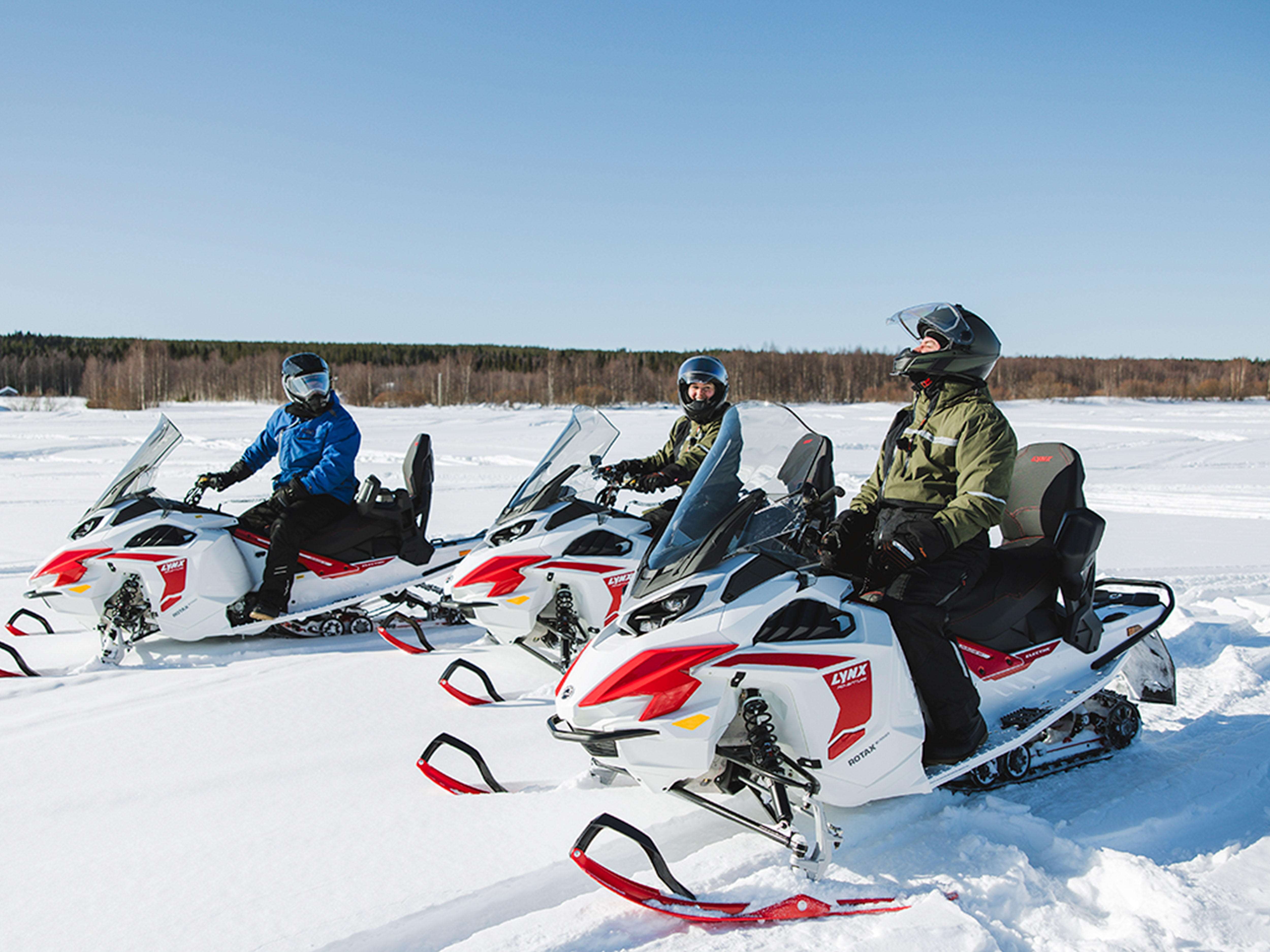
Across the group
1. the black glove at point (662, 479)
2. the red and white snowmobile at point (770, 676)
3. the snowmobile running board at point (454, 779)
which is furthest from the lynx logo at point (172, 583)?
the red and white snowmobile at point (770, 676)

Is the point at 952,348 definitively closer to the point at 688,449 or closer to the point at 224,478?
the point at 688,449

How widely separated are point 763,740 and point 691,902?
1.57 feet

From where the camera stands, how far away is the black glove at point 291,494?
5148mm

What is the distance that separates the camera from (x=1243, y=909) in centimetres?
230

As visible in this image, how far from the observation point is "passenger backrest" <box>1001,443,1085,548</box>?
10.9 ft

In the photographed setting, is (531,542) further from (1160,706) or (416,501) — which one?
(1160,706)

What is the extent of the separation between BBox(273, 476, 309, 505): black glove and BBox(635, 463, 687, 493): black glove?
2039 millimetres

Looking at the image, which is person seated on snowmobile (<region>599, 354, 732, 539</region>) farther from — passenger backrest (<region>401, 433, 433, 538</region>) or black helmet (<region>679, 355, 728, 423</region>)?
passenger backrest (<region>401, 433, 433, 538</region>)

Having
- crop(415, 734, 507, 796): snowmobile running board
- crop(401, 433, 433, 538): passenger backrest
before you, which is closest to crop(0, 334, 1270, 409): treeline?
crop(401, 433, 433, 538): passenger backrest

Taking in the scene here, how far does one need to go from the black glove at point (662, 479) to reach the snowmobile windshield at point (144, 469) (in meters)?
2.77

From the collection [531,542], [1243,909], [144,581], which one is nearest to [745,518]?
[1243,909]

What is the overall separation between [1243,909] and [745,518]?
1689 mm

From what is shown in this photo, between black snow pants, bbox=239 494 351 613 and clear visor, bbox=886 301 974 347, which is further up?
clear visor, bbox=886 301 974 347

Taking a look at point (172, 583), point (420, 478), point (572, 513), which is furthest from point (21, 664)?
point (572, 513)
